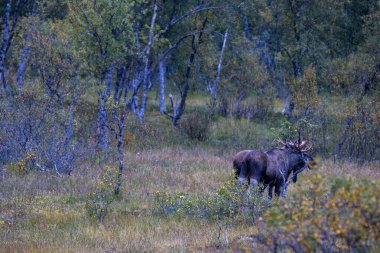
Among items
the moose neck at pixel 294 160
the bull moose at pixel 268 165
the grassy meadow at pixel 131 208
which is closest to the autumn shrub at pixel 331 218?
the grassy meadow at pixel 131 208

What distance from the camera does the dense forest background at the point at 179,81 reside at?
16969mm

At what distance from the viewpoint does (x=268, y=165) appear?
13469 millimetres

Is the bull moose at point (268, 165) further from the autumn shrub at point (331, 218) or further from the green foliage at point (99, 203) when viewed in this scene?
the autumn shrub at point (331, 218)

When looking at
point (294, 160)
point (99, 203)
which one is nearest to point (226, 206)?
point (99, 203)

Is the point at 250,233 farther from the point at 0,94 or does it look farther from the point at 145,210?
the point at 0,94

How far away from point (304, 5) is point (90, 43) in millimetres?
13873

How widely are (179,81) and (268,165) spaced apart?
55.6 feet

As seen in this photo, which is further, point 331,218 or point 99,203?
point 99,203

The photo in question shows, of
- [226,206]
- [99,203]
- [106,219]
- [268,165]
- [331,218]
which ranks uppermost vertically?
[331,218]

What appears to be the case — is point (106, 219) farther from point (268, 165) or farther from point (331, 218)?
point (331, 218)

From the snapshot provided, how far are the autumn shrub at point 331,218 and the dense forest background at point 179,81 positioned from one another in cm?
761

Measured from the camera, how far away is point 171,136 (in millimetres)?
25016

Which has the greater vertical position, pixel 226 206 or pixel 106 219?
pixel 226 206

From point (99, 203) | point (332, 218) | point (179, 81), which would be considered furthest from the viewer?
point (179, 81)
